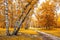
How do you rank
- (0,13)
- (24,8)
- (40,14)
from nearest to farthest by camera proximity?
(24,8) → (0,13) → (40,14)

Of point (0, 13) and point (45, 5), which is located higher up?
point (45, 5)

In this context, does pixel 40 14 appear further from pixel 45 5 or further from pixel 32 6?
pixel 32 6

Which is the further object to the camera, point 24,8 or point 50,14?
point 50,14

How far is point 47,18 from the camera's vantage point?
70625 millimetres

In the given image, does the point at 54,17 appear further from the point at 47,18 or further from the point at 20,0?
the point at 20,0

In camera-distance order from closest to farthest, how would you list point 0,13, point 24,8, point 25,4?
point 24,8 < point 25,4 < point 0,13

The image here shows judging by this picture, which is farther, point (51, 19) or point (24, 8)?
point (51, 19)

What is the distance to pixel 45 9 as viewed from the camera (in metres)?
68.6

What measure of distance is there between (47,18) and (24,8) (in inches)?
1813

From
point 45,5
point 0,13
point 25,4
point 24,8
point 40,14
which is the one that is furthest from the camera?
point 40,14

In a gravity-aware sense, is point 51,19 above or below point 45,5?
below

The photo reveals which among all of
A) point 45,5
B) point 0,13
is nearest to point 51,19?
point 45,5

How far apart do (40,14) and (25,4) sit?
44674 millimetres

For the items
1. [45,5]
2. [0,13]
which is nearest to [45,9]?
[45,5]
